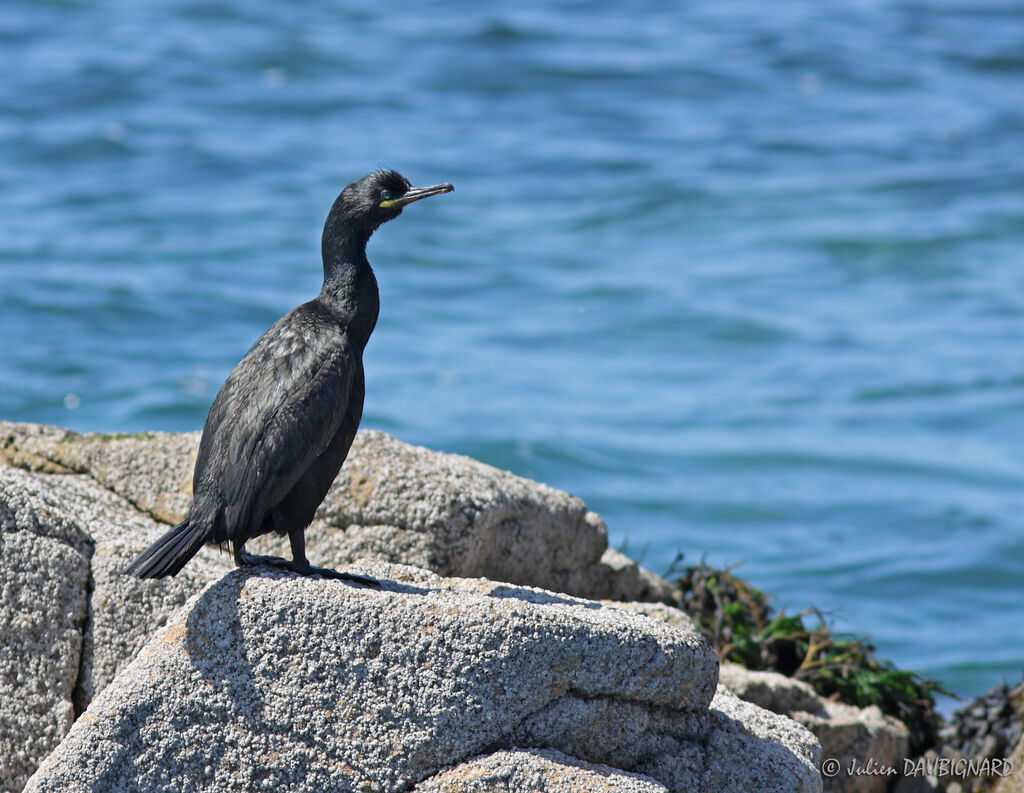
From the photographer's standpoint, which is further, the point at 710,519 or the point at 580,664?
the point at 710,519

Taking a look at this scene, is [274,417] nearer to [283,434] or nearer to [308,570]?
[283,434]

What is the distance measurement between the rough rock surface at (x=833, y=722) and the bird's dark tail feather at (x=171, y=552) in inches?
103

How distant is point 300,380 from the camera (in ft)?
15.6

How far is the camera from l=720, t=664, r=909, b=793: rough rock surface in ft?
20.2

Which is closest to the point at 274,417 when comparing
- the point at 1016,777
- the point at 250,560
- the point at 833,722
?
the point at 250,560

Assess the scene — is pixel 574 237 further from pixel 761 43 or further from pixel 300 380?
pixel 300 380

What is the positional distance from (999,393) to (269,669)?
39.6 feet

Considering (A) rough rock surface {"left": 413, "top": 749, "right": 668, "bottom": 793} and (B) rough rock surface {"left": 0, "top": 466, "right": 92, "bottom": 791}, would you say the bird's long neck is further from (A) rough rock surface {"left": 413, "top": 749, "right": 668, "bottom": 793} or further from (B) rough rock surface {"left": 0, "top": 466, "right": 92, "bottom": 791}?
(A) rough rock surface {"left": 413, "top": 749, "right": 668, "bottom": 793}

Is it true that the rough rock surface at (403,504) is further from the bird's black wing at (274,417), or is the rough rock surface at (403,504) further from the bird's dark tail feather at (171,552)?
the bird's dark tail feather at (171,552)

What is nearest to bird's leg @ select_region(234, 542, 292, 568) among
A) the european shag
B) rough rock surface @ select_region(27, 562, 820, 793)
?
the european shag

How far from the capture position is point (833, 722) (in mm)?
6293

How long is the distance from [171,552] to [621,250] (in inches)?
572

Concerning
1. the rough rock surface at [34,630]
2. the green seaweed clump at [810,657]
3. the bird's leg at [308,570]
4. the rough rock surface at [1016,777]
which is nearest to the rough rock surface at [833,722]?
the green seaweed clump at [810,657]

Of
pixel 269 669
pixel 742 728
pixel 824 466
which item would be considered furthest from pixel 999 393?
pixel 269 669
